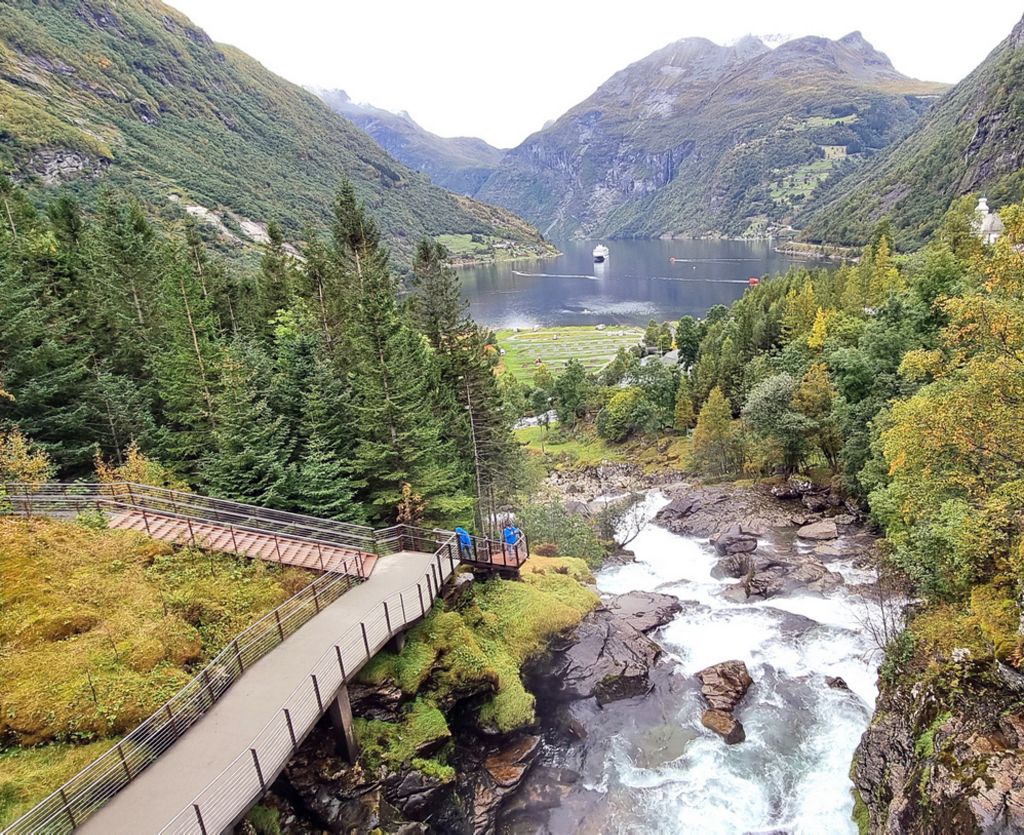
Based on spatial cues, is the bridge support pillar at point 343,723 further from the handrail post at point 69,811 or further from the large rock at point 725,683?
the large rock at point 725,683

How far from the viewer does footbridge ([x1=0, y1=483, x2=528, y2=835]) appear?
11773 mm

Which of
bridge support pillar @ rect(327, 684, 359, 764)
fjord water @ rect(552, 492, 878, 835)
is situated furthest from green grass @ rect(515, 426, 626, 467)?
bridge support pillar @ rect(327, 684, 359, 764)

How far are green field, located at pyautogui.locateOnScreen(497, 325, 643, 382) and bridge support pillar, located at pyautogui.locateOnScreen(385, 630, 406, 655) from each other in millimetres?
98422

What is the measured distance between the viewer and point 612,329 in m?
159

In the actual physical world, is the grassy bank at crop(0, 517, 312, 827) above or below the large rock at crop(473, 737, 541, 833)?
above

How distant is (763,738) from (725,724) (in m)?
1.34

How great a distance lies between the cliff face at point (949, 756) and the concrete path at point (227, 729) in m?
16.1

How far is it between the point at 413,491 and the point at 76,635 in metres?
13.0

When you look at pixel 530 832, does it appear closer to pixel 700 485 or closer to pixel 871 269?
pixel 700 485

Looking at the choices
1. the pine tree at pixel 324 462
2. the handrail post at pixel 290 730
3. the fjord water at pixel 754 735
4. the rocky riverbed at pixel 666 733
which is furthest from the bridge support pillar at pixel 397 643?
the fjord water at pixel 754 735

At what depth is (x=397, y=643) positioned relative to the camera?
19188 millimetres

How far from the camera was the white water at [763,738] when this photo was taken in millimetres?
17656

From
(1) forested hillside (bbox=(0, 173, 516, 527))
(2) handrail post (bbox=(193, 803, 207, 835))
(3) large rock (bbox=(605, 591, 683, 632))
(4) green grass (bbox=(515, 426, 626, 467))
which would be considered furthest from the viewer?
(4) green grass (bbox=(515, 426, 626, 467))

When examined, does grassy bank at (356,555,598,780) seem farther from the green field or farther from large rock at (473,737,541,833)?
the green field
